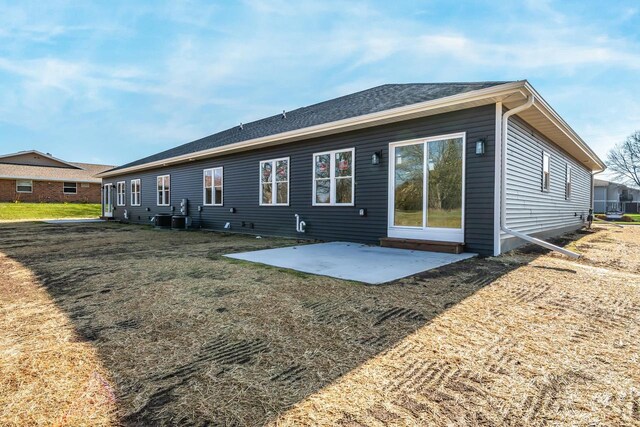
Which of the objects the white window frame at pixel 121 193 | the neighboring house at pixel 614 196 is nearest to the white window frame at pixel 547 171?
the white window frame at pixel 121 193

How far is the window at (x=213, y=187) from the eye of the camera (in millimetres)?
11859

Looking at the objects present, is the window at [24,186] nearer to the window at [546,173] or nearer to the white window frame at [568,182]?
the window at [546,173]

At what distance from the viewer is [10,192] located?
930 inches

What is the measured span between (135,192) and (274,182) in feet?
35.9

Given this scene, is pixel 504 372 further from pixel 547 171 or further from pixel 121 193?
pixel 121 193

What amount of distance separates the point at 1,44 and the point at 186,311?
57.4 ft

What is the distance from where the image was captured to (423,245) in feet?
20.7

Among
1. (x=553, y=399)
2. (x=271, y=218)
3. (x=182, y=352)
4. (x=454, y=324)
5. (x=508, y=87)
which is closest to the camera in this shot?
(x=553, y=399)

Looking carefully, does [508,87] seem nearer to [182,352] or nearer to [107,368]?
[182,352]

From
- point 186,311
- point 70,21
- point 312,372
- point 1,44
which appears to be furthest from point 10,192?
point 312,372

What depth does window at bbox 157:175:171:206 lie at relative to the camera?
14398 mm

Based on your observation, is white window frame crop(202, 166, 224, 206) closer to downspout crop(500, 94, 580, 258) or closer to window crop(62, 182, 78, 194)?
downspout crop(500, 94, 580, 258)

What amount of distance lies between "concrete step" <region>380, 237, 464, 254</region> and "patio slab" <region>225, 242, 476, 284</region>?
0.14 metres

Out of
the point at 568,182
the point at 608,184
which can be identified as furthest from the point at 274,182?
the point at 608,184
